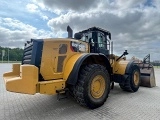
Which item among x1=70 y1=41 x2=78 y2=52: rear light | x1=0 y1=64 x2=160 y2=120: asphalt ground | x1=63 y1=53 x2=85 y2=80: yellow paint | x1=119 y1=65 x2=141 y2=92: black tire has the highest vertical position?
x1=70 y1=41 x2=78 y2=52: rear light

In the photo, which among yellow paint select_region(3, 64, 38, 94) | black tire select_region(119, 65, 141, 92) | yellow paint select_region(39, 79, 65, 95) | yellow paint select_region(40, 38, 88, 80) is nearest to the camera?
yellow paint select_region(3, 64, 38, 94)

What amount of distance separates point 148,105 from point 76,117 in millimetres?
2538

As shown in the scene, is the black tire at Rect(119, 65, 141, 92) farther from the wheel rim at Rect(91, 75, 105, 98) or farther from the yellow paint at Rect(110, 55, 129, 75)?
the wheel rim at Rect(91, 75, 105, 98)

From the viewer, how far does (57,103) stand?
5.55m

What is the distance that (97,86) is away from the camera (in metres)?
5.18

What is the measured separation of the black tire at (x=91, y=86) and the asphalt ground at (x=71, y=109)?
0.86ft

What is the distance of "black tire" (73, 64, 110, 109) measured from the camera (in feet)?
15.1

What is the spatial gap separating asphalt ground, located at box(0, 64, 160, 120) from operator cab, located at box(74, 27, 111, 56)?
188cm

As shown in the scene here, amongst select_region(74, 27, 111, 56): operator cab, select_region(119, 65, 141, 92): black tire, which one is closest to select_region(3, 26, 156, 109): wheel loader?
select_region(74, 27, 111, 56): operator cab

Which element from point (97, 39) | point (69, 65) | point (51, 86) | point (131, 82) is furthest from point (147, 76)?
point (51, 86)

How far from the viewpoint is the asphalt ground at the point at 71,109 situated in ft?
14.2

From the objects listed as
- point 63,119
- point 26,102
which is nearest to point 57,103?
point 26,102

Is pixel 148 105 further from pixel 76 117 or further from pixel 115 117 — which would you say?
pixel 76 117

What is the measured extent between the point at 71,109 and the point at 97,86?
1044 mm
